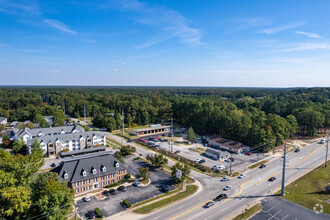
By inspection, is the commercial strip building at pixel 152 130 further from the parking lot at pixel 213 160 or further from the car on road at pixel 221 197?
the car on road at pixel 221 197

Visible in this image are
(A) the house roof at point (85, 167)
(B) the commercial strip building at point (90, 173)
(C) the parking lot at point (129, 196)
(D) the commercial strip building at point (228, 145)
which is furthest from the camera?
(D) the commercial strip building at point (228, 145)

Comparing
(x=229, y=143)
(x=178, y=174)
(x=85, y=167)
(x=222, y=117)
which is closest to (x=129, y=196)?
(x=178, y=174)

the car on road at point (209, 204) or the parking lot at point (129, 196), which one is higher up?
the car on road at point (209, 204)

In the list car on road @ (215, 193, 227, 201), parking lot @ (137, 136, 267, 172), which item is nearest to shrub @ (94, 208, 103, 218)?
car on road @ (215, 193, 227, 201)

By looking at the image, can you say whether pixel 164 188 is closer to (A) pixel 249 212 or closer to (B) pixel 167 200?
(B) pixel 167 200

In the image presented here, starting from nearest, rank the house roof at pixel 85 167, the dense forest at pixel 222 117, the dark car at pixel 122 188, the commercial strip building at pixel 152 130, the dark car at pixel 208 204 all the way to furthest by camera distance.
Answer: the dark car at pixel 208 204 → the house roof at pixel 85 167 → the dark car at pixel 122 188 → the dense forest at pixel 222 117 → the commercial strip building at pixel 152 130

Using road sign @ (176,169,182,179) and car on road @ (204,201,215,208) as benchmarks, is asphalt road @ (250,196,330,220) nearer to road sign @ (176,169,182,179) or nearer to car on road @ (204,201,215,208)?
car on road @ (204,201,215,208)

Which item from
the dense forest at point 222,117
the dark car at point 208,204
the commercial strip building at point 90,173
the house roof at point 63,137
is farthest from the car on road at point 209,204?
the house roof at point 63,137
